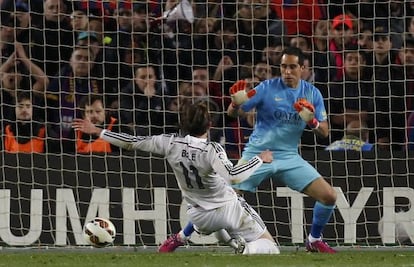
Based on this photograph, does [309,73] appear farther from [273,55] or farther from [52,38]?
[52,38]

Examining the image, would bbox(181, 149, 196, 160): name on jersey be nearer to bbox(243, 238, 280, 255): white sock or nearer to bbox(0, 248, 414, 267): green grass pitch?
bbox(0, 248, 414, 267): green grass pitch

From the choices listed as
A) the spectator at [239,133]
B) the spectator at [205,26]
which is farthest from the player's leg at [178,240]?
the spectator at [205,26]

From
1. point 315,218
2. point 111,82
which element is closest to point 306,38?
point 111,82

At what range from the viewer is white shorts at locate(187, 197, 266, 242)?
33.1 feet

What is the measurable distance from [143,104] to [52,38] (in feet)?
4.40

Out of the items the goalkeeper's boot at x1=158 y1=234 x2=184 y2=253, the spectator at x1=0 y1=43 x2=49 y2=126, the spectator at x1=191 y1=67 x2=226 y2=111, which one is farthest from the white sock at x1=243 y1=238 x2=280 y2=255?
the spectator at x1=0 y1=43 x2=49 y2=126

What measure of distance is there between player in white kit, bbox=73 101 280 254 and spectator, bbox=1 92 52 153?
3.09 meters

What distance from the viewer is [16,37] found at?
13.5 metres

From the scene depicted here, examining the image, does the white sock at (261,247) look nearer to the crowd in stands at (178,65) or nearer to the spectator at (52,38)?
the crowd in stands at (178,65)

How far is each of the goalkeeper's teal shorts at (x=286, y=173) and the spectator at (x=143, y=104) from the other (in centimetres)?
222

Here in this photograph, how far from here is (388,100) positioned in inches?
524

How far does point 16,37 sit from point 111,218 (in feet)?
8.29

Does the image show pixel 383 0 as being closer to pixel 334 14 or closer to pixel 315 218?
pixel 334 14

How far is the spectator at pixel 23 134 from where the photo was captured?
1296 cm
